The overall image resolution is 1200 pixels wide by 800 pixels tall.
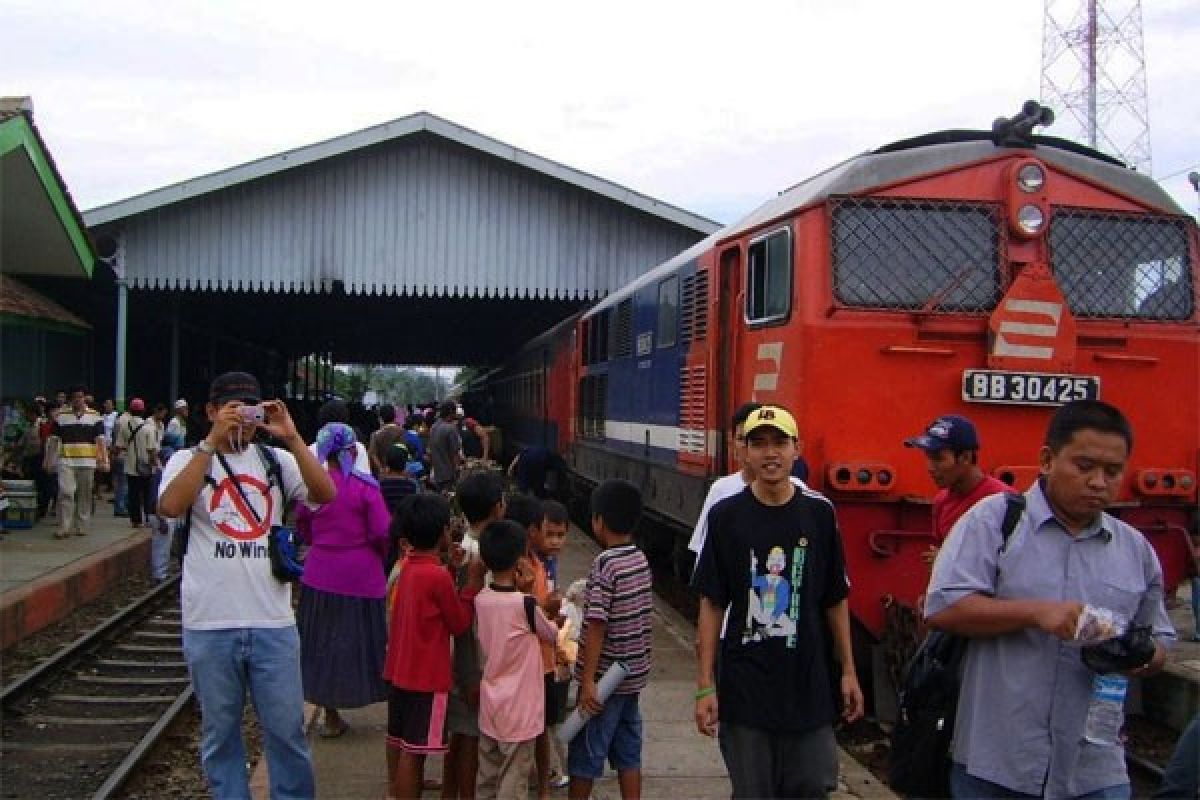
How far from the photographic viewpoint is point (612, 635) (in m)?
4.64

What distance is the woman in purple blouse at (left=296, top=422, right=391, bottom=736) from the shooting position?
18.7 feet

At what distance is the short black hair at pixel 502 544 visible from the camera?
4.54 m

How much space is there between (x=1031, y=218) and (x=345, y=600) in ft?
15.5

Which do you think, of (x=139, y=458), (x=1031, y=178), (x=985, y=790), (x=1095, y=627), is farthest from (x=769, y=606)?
(x=139, y=458)

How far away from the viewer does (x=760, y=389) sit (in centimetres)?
756

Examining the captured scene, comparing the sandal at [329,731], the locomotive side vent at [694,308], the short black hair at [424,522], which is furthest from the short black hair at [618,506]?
the locomotive side vent at [694,308]

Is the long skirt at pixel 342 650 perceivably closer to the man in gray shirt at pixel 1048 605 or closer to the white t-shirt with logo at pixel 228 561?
the white t-shirt with logo at pixel 228 561

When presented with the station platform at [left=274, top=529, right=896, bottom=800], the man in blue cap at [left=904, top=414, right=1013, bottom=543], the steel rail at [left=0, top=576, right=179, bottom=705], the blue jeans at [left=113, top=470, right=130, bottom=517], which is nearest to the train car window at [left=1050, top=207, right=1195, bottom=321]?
the man in blue cap at [left=904, top=414, right=1013, bottom=543]

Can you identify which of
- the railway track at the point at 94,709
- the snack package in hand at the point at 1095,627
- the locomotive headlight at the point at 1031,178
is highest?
the locomotive headlight at the point at 1031,178

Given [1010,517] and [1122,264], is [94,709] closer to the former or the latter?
[1010,517]

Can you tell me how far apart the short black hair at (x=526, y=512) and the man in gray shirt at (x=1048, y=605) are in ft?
7.29

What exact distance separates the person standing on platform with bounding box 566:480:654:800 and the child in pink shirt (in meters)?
0.20

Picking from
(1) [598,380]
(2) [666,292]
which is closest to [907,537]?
(2) [666,292]

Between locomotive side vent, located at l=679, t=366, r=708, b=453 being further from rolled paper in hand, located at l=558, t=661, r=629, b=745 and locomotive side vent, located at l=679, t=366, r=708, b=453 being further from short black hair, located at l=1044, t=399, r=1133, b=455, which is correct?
short black hair, located at l=1044, t=399, r=1133, b=455
